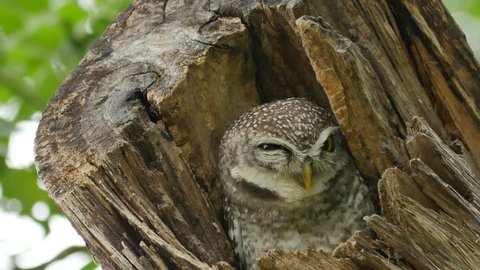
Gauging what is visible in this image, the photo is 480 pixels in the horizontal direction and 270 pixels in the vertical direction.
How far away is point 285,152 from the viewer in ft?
12.1

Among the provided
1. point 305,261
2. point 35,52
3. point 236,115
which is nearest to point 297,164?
point 236,115

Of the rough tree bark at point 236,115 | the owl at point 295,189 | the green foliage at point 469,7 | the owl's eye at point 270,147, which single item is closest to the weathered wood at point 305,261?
the rough tree bark at point 236,115

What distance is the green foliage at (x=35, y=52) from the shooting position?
491 cm

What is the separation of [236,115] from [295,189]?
497 mm

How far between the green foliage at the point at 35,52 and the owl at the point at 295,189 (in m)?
1.68

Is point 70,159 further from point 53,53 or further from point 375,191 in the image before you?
point 53,53

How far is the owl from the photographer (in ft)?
12.0

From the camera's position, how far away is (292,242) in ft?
12.0

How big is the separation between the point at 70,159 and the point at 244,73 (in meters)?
0.95

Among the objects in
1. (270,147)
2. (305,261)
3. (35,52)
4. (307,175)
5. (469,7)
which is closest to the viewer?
(305,261)

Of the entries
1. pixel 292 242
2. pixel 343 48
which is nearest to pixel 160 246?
pixel 292 242

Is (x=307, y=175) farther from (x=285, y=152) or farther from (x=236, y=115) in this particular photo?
(x=236, y=115)

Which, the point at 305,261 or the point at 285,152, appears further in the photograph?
the point at 285,152

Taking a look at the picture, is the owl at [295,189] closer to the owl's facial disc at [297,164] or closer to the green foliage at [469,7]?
the owl's facial disc at [297,164]
